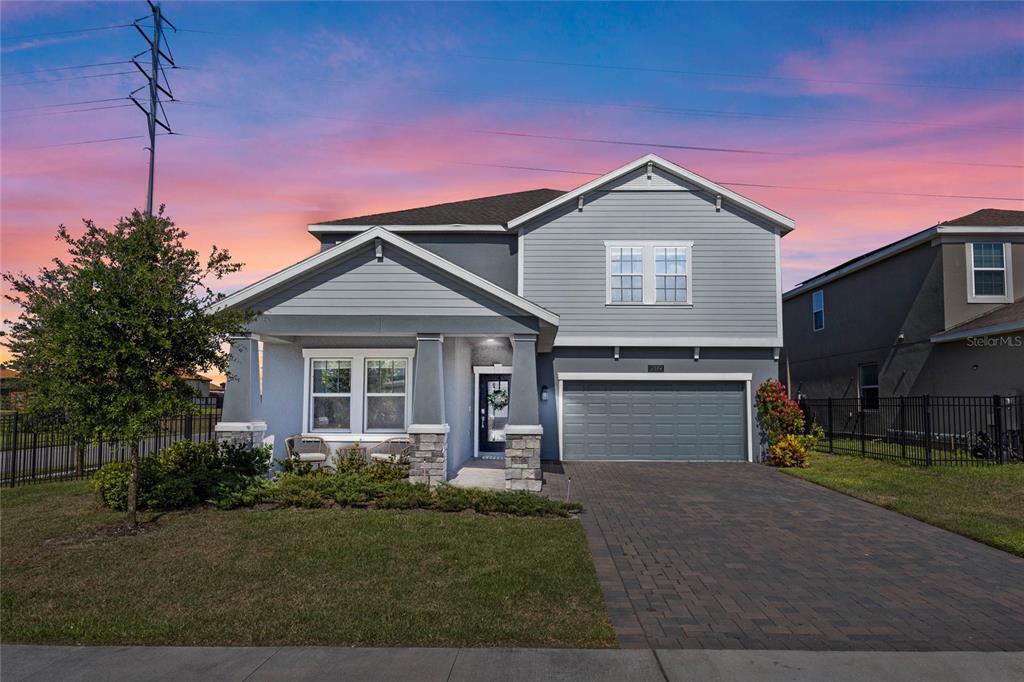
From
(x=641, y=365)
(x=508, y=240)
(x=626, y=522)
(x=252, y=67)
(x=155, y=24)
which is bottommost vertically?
(x=626, y=522)

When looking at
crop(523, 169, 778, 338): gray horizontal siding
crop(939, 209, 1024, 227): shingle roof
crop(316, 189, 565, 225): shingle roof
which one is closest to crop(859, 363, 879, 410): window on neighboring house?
crop(939, 209, 1024, 227): shingle roof

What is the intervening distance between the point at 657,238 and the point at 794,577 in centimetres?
1352

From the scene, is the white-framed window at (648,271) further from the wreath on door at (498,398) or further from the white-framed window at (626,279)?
the wreath on door at (498,398)

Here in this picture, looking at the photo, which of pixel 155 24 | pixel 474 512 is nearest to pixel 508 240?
pixel 474 512

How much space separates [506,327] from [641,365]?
7467 mm

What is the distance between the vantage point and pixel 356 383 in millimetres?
15414

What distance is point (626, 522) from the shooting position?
1040cm

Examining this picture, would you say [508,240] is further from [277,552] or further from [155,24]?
[277,552]

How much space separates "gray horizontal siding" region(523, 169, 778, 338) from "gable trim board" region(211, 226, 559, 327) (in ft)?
21.0

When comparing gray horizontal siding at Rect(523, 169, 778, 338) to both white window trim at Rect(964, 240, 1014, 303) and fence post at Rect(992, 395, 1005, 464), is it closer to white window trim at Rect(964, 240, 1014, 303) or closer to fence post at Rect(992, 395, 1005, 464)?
fence post at Rect(992, 395, 1005, 464)

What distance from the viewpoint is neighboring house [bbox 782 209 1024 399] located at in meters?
19.3

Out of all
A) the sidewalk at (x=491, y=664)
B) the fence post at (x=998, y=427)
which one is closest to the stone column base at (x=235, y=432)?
the sidewalk at (x=491, y=664)

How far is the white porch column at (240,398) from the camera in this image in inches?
516

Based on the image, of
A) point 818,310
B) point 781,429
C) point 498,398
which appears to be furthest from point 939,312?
point 498,398
